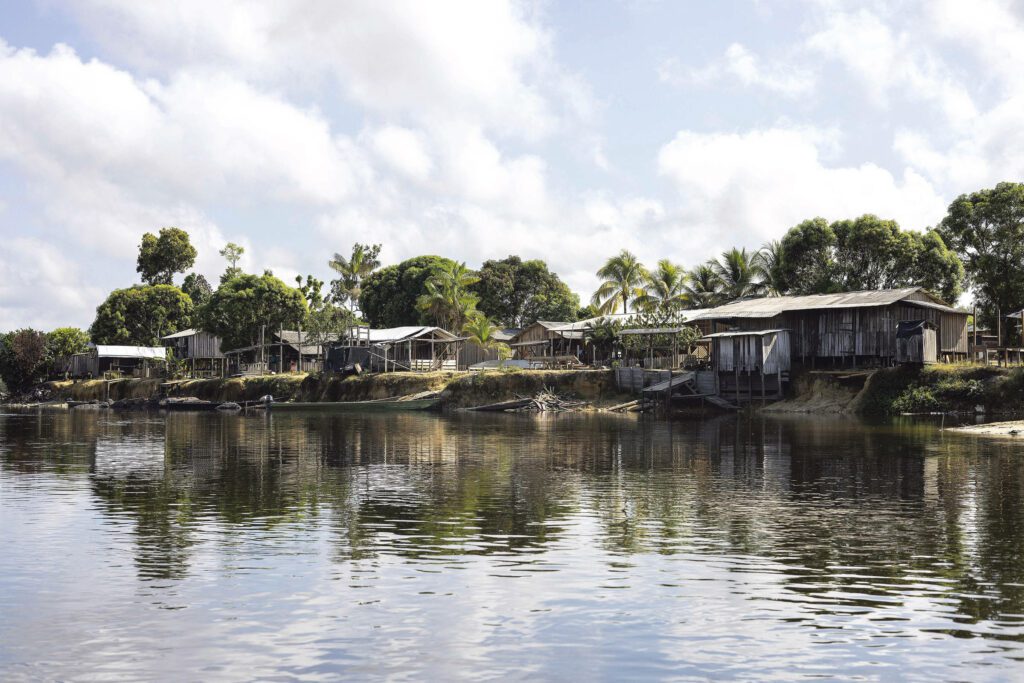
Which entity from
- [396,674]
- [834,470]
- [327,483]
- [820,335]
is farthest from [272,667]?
[820,335]

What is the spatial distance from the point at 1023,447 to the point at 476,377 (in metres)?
47.2

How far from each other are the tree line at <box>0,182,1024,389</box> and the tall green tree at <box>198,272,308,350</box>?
0.45ft

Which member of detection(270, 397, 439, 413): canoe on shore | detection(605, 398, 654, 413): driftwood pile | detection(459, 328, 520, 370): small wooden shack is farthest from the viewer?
detection(459, 328, 520, 370): small wooden shack

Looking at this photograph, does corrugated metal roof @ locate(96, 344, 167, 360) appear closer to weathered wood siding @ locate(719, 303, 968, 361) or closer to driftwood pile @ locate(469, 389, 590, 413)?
driftwood pile @ locate(469, 389, 590, 413)

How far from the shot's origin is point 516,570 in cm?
1620

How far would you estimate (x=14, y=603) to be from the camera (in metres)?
14.2

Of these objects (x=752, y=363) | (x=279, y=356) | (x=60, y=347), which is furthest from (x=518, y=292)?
(x=60, y=347)

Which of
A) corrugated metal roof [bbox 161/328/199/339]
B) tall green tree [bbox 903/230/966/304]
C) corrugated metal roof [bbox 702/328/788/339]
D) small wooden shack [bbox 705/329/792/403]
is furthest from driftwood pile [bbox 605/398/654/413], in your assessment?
corrugated metal roof [bbox 161/328/199/339]

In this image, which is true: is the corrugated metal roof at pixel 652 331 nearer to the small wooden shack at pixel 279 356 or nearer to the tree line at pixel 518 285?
the tree line at pixel 518 285

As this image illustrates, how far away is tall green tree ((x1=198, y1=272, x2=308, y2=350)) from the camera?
97125 mm

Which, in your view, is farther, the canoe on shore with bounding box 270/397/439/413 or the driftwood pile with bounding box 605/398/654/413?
the canoe on shore with bounding box 270/397/439/413

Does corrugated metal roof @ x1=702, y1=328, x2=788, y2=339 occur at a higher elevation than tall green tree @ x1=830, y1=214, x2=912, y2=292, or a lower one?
lower

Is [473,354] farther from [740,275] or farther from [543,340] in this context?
[740,275]

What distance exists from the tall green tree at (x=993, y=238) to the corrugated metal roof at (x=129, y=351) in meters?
85.9
